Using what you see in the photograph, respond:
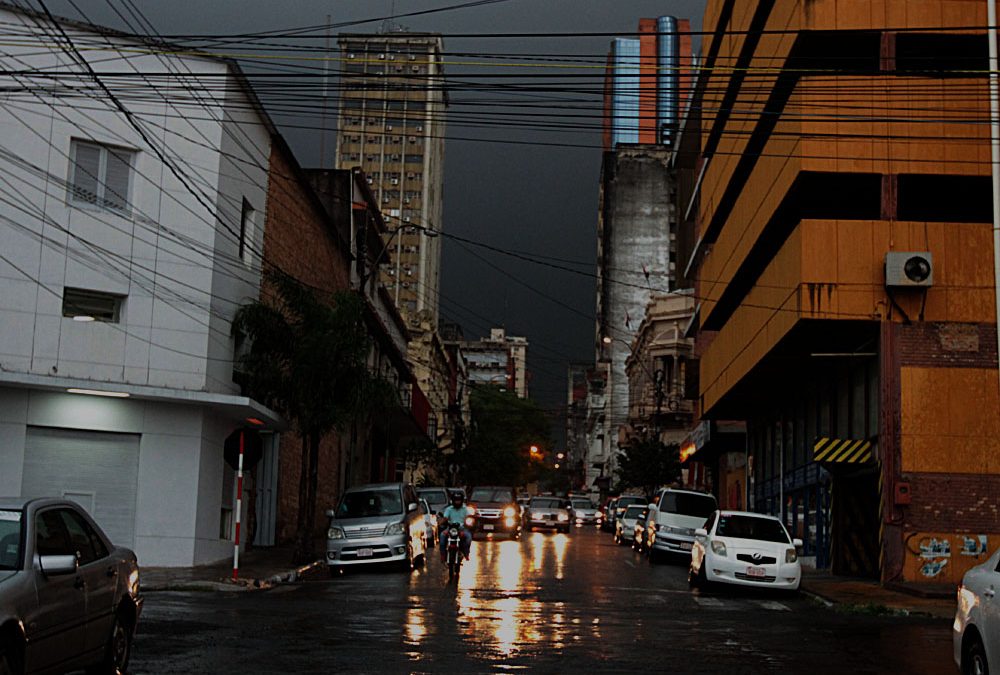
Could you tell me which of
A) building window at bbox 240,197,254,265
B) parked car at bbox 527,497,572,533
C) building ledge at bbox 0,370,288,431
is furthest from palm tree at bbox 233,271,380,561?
parked car at bbox 527,497,572,533

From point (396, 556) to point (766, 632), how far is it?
12202 mm

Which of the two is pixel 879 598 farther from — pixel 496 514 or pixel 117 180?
pixel 496 514

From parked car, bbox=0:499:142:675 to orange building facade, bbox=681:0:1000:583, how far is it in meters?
16.4

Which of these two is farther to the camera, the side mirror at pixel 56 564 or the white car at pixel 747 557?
the white car at pixel 747 557

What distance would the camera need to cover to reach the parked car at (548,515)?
55750 mm

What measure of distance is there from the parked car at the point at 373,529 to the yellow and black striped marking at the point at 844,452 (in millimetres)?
9123

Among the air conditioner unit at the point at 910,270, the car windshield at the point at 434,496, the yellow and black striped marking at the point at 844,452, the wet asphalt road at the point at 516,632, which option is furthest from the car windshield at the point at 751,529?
the car windshield at the point at 434,496

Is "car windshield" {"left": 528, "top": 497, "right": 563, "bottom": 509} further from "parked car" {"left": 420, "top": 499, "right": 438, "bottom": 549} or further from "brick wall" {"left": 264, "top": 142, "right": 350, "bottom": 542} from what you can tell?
"brick wall" {"left": 264, "top": 142, "right": 350, "bottom": 542}

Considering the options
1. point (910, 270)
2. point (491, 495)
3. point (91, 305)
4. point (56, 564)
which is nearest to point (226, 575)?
point (91, 305)

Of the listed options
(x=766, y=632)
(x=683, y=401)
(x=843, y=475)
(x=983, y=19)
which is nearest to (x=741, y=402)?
(x=843, y=475)

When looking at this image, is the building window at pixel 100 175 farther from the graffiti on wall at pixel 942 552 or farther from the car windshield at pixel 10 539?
the graffiti on wall at pixel 942 552

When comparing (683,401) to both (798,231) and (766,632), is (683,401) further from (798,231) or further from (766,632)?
(766,632)

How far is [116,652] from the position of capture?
395 inches

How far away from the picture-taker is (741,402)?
135ft
